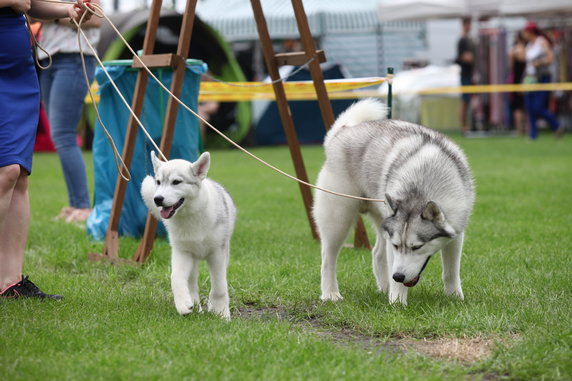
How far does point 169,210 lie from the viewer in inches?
159

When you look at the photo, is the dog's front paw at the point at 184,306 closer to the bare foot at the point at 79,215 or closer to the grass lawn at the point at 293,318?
the grass lawn at the point at 293,318

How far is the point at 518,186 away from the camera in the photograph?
986 centimetres

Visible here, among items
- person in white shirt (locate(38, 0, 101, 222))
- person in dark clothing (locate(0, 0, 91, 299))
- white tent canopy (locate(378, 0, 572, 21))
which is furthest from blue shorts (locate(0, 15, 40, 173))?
white tent canopy (locate(378, 0, 572, 21))

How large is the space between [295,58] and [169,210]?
2.22 m

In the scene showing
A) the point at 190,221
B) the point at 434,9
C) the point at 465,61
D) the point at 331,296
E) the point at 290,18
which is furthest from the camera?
the point at 290,18

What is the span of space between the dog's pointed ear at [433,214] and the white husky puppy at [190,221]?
103 cm

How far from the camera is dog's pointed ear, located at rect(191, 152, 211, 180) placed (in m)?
4.13

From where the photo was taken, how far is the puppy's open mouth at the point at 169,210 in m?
4.03

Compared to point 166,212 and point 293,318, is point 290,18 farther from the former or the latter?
point 166,212

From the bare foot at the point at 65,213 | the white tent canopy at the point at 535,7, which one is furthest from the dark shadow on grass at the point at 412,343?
the white tent canopy at the point at 535,7

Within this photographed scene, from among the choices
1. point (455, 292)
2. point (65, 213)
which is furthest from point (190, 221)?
point (65, 213)

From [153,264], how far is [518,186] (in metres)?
5.73

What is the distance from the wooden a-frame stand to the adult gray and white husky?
82 centimetres

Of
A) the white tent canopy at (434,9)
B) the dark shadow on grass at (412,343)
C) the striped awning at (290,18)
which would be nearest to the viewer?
the dark shadow on grass at (412,343)
